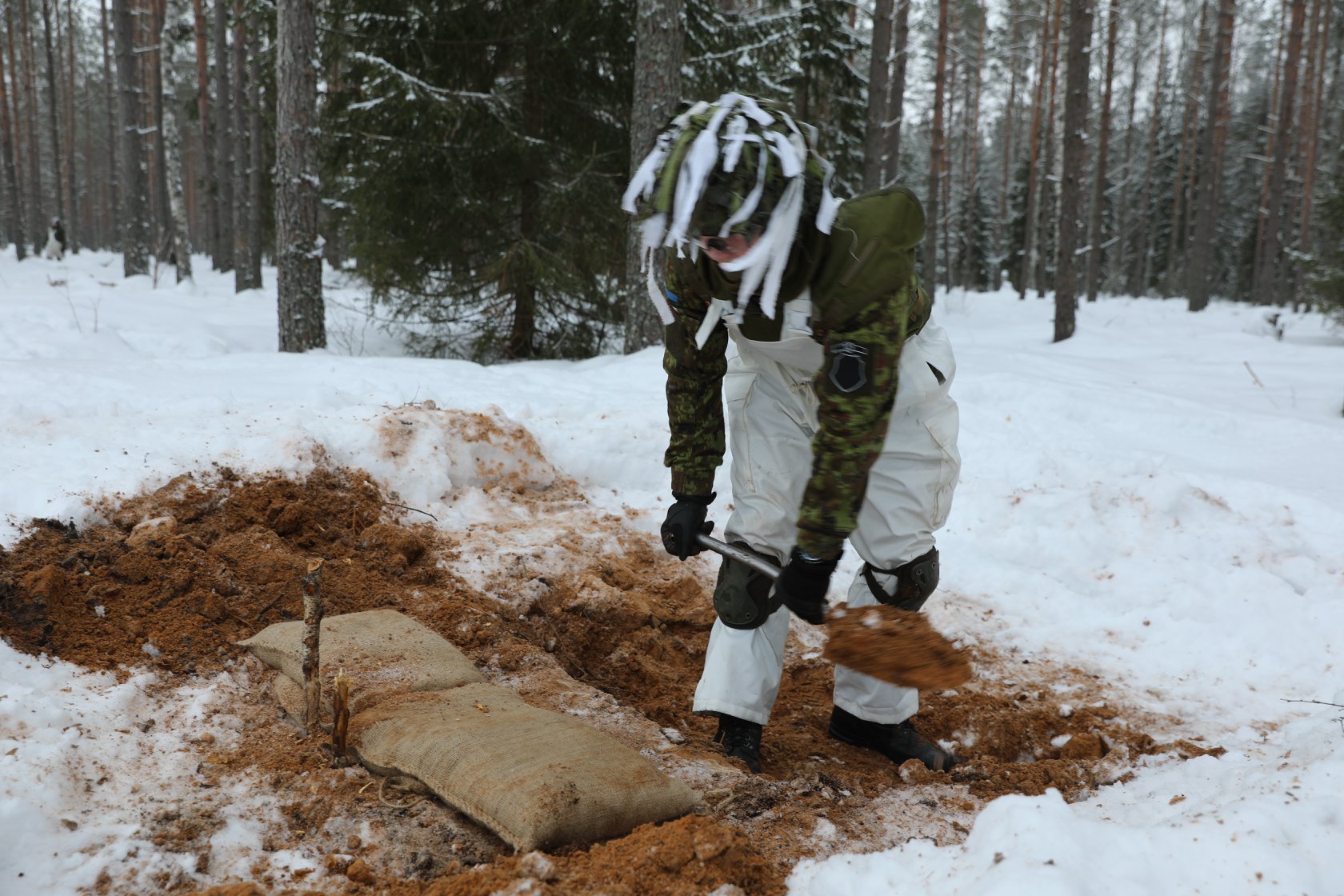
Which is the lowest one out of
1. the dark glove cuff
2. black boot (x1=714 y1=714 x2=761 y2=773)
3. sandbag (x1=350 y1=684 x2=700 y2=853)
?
black boot (x1=714 y1=714 x2=761 y2=773)

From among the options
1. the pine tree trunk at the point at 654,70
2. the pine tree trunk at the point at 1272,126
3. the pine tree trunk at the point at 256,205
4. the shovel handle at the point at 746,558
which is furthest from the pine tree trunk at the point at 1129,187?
the shovel handle at the point at 746,558

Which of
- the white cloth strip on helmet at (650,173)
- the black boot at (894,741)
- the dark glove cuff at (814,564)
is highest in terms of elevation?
the white cloth strip on helmet at (650,173)

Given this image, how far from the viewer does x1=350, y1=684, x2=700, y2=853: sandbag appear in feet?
5.78

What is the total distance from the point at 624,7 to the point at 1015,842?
7897 mm

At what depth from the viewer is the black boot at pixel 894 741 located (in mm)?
2604

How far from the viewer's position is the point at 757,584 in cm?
238

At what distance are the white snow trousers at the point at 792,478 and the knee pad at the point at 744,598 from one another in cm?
6

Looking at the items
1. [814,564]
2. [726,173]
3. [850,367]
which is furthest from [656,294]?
[814,564]

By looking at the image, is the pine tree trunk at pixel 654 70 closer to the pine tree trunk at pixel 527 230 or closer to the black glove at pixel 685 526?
the pine tree trunk at pixel 527 230

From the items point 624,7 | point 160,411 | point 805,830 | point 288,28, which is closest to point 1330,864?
point 805,830

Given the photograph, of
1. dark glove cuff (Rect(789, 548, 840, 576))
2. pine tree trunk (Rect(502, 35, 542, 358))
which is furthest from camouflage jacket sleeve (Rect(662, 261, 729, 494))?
pine tree trunk (Rect(502, 35, 542, 358))

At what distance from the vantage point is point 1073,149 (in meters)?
11.1

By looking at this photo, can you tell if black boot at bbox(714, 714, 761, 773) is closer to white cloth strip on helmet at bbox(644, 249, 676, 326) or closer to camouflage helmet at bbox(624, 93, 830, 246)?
white cloth strip on helmet at bbox(644, 249, 676, 326)

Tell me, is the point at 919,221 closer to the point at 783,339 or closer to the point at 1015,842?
the point at 783,339
